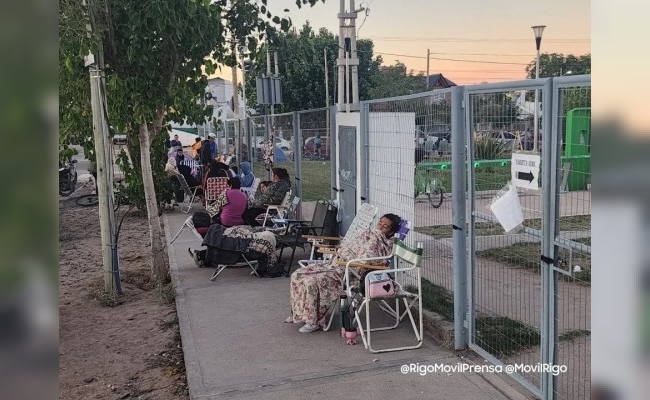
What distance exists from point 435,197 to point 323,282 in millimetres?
1218

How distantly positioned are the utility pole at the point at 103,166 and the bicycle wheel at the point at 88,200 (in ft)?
31.2

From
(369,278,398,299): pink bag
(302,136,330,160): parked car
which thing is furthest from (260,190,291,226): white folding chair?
(369,278,398,299): pink bag

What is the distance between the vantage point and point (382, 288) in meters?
4.98

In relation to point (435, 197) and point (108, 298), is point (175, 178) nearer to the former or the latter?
point (108, 298)

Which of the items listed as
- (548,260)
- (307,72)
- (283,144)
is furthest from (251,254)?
(307,72)

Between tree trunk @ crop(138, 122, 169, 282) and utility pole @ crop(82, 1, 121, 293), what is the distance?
44 cm

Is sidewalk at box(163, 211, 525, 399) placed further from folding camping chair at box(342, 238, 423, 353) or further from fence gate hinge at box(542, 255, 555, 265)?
fence gate hinge at box(542, 255, 555, 265)

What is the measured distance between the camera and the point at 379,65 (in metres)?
47.2

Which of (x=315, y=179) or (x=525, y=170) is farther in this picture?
(x=315, y=179)

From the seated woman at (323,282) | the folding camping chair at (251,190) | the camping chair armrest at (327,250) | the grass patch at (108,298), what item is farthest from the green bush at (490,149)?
the folding camping chair at (251,190)

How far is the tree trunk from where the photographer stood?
7.27 meters

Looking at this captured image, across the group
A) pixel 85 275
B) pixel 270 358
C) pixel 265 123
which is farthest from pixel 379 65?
pixel 270 358

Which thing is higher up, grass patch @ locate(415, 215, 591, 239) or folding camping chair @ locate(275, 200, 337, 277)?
grass patch @ locate(415, 215, 591, 239)

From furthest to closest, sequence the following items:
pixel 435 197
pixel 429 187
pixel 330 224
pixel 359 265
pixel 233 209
Result: pixel 233 209
pixel 330 224
pixel 429 187
pixel 359 265
pixel 435 197
